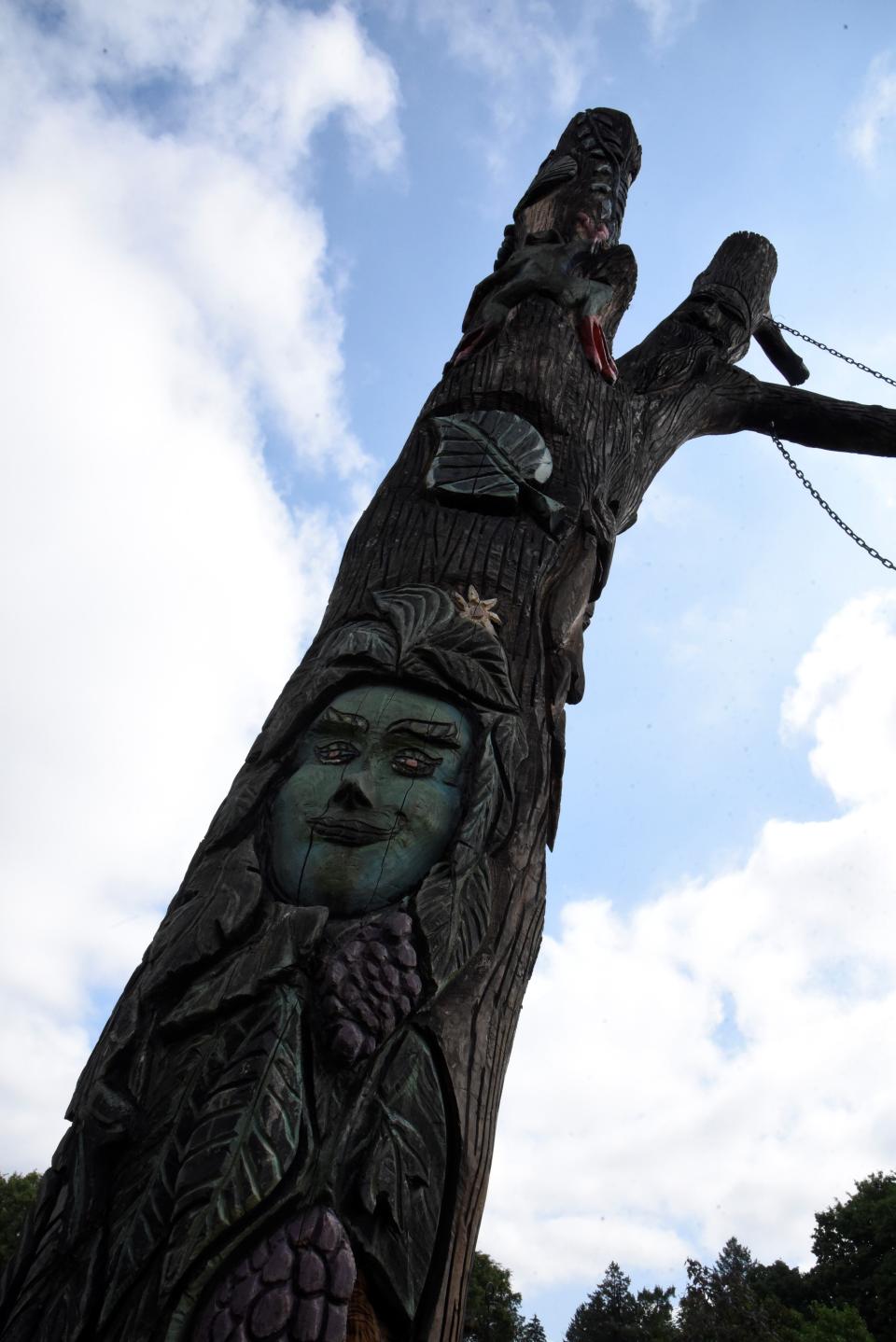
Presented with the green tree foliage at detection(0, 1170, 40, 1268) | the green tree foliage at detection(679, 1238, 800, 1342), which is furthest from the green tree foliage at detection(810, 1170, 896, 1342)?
the green tree foliage at detection(0, 1170, 40, 1268)

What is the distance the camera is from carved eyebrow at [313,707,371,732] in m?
2.27

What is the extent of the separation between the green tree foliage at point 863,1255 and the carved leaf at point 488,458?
54.8 feet

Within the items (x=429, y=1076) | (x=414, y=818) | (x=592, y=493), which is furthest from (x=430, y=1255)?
(x=592, y=493)

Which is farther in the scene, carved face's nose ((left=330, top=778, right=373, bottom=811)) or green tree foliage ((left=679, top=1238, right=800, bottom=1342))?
green tree foliage ((left=679, top=1238, right=800, bottom=1342))

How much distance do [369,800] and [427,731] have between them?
0.24 meters

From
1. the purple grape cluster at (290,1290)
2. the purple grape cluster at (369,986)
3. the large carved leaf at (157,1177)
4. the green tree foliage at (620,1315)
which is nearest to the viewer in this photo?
the purple grape cluster at (290,1290)

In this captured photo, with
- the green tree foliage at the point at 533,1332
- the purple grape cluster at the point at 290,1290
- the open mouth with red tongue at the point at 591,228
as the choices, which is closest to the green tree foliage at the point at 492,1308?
the green tree foliage at the point at 533,1332

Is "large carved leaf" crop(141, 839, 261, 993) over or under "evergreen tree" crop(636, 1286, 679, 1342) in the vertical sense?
under

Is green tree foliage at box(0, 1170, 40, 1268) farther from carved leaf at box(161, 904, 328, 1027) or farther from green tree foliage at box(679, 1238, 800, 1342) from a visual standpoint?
carved leaf at box(161, 904, 328, 1027)

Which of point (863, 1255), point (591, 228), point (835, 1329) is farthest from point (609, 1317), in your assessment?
point (591, 228)

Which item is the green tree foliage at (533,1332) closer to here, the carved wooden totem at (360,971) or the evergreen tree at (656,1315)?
the evergreen tree at (656,1315)

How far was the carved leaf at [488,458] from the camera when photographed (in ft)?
10.2

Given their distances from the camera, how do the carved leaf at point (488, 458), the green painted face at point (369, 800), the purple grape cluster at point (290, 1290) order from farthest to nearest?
the carved leaf at point (488, 458), the green painted face at point (369, 800), the purple grape cluster at point (290, 1290)

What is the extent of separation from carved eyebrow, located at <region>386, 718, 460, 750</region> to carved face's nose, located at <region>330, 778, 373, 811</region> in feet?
0.65
